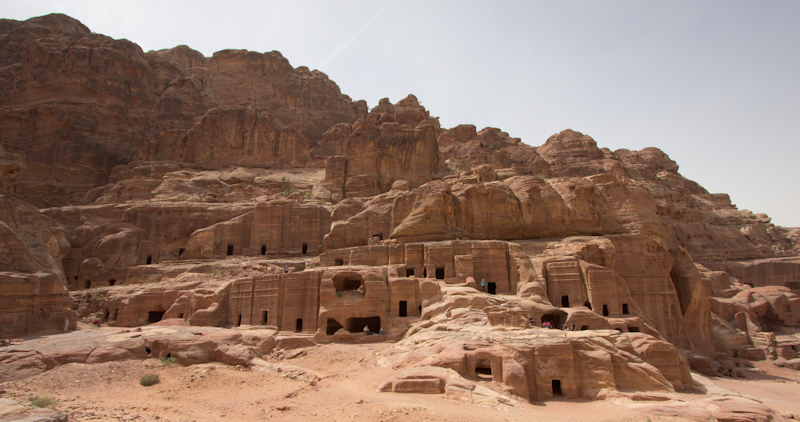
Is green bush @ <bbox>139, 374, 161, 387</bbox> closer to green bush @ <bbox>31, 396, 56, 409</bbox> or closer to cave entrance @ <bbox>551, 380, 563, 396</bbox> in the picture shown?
green bush @ <bbox>31, 396, 56, 409</bbox>

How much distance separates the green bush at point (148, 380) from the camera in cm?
1791

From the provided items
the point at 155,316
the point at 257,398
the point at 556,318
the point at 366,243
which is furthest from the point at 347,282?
the point at 257,398

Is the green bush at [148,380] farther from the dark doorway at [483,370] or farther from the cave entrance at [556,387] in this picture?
the cave entrance at [556,387]

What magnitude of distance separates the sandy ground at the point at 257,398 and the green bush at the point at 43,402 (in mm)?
329

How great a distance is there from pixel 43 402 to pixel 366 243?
2531 centimetres

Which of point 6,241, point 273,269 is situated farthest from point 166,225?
point 6,241

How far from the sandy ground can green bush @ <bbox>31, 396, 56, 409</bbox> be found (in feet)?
1.08

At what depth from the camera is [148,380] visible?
18.0 metres

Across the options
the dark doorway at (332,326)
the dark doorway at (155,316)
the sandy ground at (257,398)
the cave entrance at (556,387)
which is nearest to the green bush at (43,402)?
the sandy ground at (257,398)

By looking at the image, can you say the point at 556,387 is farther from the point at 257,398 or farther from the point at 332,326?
the point at 332,326

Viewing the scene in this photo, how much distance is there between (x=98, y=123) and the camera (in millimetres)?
64625

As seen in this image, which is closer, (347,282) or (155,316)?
(347,282)

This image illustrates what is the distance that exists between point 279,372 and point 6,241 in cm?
1517

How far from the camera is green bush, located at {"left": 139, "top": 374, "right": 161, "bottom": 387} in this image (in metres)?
17.9
